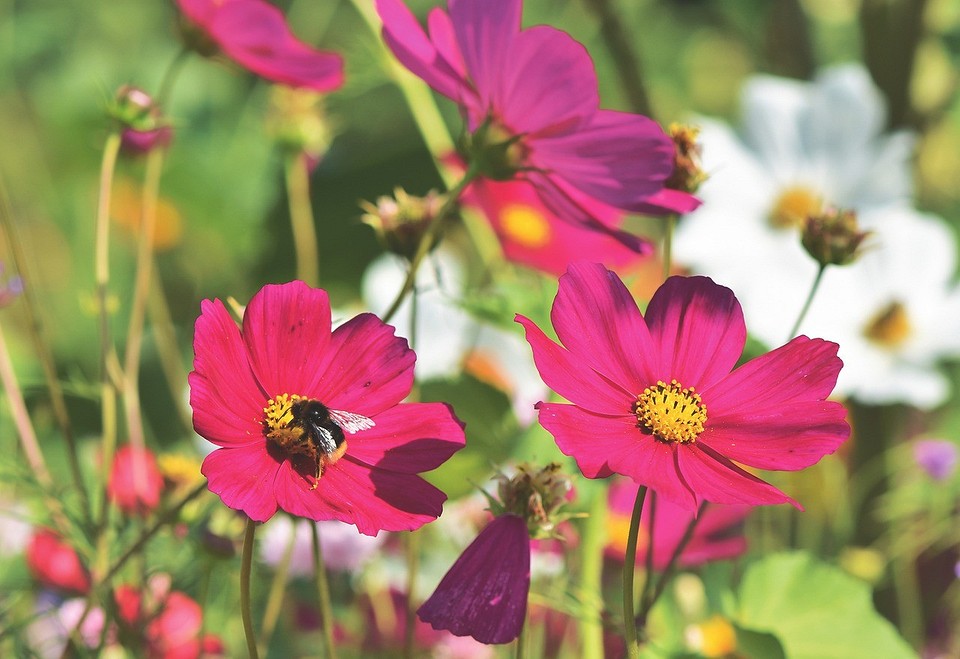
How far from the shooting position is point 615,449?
Answer: 0.97 feet

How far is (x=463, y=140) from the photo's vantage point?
0.38 meters

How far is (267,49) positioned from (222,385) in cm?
21

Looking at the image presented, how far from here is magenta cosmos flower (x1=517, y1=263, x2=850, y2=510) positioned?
11.8 inches

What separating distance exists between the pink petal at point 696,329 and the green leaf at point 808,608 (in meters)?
0.12

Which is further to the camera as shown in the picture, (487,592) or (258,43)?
(258,43)

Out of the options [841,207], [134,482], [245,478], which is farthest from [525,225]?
[245,478]

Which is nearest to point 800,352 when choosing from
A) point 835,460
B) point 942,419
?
point 835,460

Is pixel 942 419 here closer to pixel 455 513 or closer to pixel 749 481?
pixel 455 513

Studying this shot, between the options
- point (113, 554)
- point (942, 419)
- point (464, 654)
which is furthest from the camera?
point (942, 419)

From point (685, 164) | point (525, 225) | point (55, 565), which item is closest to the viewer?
point (685, 164)

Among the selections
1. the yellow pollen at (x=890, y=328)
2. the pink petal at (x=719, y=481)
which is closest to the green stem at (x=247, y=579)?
the pink petal at (x=719, y=481)

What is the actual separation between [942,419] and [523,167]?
646 millimetres

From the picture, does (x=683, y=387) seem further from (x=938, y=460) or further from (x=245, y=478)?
(x=938, y=460)

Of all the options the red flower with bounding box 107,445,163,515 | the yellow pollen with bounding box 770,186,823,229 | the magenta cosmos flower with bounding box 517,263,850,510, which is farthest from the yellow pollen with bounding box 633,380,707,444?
the yellow pollen with bounding box 770,186,823,229
